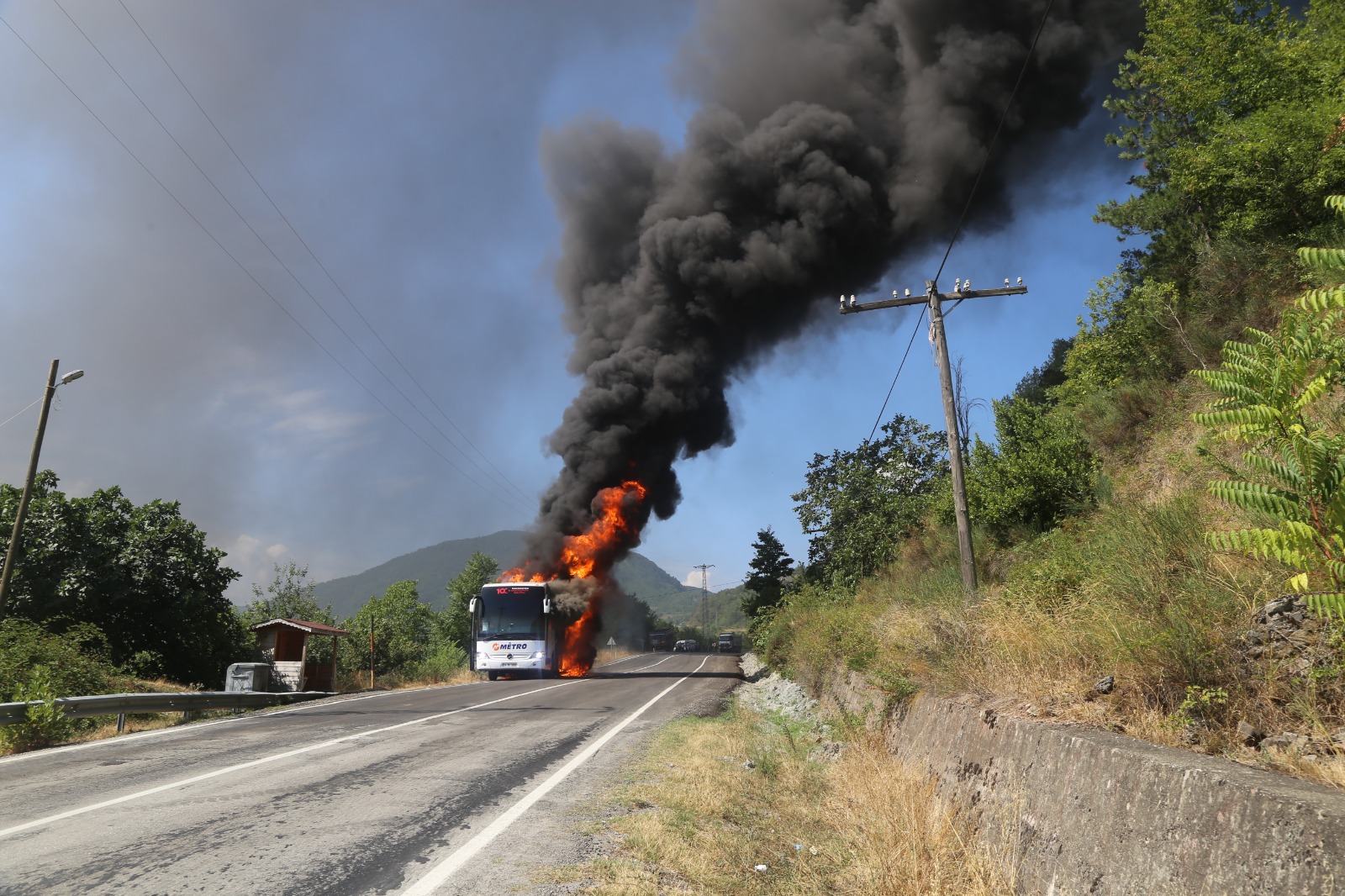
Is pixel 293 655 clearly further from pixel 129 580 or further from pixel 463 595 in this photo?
pixel 463 595

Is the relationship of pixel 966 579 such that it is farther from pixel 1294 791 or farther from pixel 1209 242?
pixel 1209 242

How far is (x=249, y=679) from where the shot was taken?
1572 centimetres

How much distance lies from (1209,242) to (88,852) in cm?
2060

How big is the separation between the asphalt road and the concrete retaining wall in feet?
8.34

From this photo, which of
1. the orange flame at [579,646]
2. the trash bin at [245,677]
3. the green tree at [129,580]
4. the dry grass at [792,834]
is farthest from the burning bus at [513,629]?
the dry grass at [792,834]

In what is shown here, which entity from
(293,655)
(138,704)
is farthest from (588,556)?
(138,704)

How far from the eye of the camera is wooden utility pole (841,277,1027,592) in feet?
33.9

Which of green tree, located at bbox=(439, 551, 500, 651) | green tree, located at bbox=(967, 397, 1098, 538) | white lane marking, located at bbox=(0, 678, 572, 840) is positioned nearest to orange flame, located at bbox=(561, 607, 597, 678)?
white lane marking, located at bbox=(0, 678, 572, 840)

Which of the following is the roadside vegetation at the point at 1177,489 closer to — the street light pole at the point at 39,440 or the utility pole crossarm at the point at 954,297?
the utility pole crossarm at the point at 954,297

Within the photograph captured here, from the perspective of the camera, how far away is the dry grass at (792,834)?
12.5 ft

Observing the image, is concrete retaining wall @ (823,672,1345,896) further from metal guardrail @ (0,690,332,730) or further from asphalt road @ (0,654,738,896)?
metal guardrail @ (0,690,332,730)

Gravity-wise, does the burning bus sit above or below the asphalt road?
above

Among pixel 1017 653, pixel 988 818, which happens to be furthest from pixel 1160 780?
pixel 1017 653

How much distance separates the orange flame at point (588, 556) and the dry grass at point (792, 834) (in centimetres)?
1961
